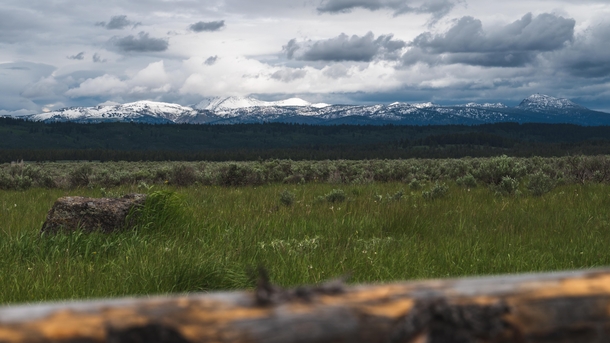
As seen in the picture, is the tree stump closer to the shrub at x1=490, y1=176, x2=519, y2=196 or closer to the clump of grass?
the clump of grass

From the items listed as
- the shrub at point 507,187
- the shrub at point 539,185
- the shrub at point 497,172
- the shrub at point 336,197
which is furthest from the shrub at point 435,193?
the shrub at point 497,172

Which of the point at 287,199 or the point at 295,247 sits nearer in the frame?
the point at 295,247

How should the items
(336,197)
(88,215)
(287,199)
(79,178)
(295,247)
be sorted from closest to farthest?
(295,247), (88,215), (287,199), (336,197), (79,178)

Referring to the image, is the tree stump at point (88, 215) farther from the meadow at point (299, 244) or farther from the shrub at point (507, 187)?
the shrub at point (507, 187)

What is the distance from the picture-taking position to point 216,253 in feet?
20.2

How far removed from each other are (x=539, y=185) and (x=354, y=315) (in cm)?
1236

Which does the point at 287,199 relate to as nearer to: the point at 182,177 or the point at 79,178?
the point at 182,177

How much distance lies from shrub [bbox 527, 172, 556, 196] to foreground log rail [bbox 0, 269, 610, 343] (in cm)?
1169

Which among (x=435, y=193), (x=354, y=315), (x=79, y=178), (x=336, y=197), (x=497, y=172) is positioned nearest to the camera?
(x=354, y=315)

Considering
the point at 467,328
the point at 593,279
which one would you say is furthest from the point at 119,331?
the point at 593,279

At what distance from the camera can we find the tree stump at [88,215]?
24.3 ft

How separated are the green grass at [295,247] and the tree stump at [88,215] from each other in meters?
0.31

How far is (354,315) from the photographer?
1374 millimetres

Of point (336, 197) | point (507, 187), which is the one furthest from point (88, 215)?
point (507, 187)
